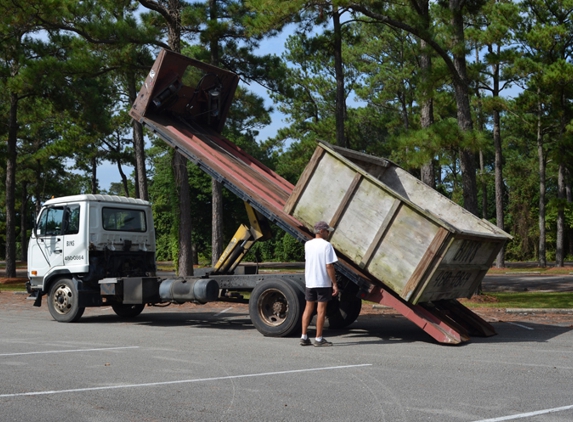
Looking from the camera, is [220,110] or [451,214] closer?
A: [451,214]

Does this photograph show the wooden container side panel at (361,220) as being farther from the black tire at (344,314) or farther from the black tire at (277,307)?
the black tire at (344,314)

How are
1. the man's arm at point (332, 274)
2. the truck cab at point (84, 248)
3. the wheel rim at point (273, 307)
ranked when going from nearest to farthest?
the man's arm at point (332, 274) < the wheel rim at point (273, 307) < the truck cab at point (84, 248)

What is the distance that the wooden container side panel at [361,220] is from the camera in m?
10.3

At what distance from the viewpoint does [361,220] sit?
10438mm

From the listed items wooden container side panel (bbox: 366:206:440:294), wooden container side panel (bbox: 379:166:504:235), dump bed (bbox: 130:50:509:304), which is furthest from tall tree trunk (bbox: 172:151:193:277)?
wooden container side panel (bbox: 366:206:440:294)

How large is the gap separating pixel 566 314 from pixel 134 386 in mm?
10820

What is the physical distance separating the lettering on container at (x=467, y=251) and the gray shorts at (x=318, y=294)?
1883 mm

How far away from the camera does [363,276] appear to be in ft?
34.6

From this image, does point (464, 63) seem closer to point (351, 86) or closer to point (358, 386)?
point (358, 386)

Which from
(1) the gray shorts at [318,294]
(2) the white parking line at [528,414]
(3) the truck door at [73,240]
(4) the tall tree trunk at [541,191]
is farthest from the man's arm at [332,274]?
(4) the tall tree trunk at [541,191]

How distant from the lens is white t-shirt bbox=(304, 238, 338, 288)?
1016 cm

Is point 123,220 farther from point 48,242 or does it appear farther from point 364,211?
point 364,211

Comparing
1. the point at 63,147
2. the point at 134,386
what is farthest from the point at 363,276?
the point at 63,147

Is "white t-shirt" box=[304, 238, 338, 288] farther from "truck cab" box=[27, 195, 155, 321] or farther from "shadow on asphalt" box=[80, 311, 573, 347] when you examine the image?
"truck cab" box=[27, 195, 155, 321]
